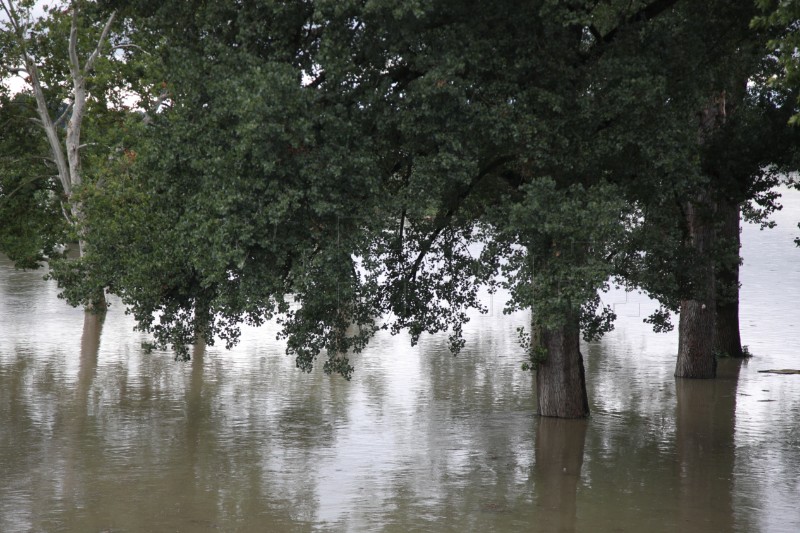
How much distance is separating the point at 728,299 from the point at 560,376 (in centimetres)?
759

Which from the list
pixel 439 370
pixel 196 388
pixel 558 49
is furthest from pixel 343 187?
pixel 439 370

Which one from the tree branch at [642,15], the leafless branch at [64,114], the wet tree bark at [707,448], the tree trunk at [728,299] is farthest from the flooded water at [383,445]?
the leafless branch at [64,114]

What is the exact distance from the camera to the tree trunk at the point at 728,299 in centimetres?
2389

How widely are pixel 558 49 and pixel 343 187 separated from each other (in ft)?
12.4

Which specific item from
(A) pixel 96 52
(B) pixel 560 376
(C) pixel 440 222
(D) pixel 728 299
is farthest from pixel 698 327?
(A) pixel 96 52

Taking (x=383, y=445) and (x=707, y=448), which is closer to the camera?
(x=383, y=445)

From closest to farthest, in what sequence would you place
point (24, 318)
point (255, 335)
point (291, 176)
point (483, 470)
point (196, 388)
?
point (291, 176)
point (483, 470)
point (196, 388)
point (255, 335)
point (24, 318)

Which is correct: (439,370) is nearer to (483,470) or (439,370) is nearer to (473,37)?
(483,470)

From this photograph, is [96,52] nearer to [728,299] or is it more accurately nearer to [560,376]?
[560,376]

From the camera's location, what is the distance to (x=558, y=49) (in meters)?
14.6

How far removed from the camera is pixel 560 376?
1856 cm

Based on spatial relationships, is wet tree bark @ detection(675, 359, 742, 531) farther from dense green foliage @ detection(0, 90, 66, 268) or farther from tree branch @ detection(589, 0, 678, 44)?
dense green foliage @ detection(0, 90, 66, 268)

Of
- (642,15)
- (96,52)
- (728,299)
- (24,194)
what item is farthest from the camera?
(24,194)

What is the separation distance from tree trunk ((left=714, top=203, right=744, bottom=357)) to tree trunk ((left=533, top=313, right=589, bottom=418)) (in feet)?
16.1
